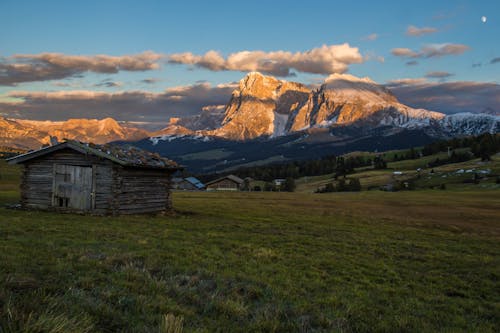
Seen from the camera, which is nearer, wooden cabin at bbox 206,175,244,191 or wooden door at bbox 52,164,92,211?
wooden door at bbox 52,164,92,211

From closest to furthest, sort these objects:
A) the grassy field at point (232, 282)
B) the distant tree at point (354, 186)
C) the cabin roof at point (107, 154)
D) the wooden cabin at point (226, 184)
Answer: the grassy field at point (232, 282) < the cabin roof at point (107, 154) < the distant tree at point (354, 186) < the wooden cabin at point (226, 184)

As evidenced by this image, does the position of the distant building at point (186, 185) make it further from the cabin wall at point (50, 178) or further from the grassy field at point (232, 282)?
the grassy field at point (232, 282)

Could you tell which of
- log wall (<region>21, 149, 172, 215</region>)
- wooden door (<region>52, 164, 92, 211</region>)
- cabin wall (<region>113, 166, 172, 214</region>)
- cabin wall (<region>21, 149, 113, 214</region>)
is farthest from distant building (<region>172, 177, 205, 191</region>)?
wooden door (<region>52, 164, 92, 211</region>)

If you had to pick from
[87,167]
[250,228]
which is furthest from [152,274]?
[87,167]

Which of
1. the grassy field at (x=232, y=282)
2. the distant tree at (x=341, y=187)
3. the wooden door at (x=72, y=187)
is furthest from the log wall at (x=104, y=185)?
the distant tree at (x=341, y=187)

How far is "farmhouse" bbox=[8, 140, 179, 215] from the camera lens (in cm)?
2817

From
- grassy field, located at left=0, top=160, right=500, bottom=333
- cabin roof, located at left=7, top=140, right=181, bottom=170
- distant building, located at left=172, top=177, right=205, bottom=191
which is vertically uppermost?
cabin roof, located at left=7, top=140, right=181, bottom=170

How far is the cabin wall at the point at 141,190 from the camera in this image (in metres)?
28.3

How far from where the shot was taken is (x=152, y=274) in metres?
10.7

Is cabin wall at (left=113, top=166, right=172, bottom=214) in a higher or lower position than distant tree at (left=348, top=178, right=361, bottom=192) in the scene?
higher

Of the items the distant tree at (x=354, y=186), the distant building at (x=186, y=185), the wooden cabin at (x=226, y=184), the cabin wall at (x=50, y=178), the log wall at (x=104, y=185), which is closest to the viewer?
the log wall at (x=104, y=185)

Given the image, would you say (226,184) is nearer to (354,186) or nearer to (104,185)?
(354,186)

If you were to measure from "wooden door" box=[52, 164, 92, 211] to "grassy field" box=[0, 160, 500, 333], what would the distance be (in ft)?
25.9

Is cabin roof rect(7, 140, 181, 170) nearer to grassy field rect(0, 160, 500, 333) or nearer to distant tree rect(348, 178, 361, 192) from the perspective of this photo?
grassy field rect(0, 160, 500, 333)
